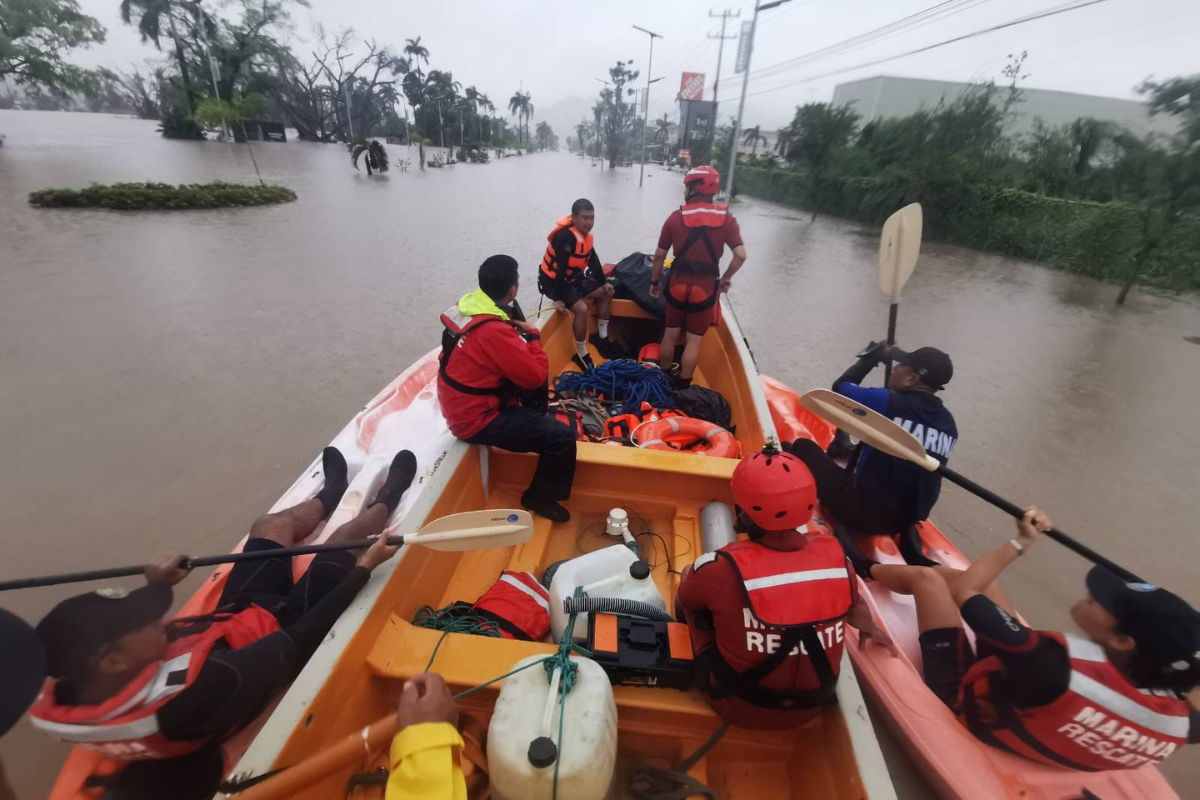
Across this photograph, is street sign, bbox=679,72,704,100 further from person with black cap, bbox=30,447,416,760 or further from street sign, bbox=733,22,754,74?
person with black cap, bbox=30,447,416,760

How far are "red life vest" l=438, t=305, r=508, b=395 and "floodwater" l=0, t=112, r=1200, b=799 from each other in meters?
2.26

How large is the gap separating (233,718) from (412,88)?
58.3 m

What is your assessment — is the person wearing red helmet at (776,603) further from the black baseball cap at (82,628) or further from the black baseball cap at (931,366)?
the black baseball cap at (82,628)

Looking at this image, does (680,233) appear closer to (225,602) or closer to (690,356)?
(690,356)

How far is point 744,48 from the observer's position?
Answer: 14.9 m

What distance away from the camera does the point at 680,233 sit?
13.8 ft

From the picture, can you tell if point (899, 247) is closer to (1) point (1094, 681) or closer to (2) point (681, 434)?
(2) point (681, 434)

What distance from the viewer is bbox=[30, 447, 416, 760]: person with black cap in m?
1.26

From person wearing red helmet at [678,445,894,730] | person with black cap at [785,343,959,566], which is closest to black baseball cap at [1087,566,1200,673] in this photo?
person wearing red helmet at [678,445,894,730]

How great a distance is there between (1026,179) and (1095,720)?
23894mm

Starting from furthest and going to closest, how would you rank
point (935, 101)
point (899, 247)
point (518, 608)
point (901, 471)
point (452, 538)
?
1. point (935, 101)
2. point (899, 247)
3. point (901, 471)
4. point (518, 608)
5. point (452, 538)

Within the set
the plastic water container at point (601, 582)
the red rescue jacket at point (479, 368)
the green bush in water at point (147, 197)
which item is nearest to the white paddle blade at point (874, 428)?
the plastic water container at point (601, 582)

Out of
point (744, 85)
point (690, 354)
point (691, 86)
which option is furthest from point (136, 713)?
point (691, 86)

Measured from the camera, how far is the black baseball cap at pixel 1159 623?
1.40 metres
